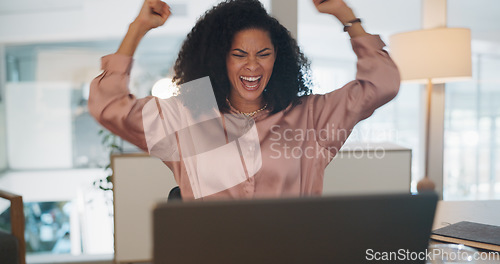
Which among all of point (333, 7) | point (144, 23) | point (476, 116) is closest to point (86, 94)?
point (144, 23)

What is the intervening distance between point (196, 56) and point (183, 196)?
0.52m

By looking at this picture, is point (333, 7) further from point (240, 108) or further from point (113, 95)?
point (113, 95)

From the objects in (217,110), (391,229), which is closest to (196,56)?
(217,110)

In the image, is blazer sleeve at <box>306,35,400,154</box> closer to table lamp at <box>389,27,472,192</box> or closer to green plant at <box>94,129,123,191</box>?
table lamp at <box>389,27,472,192</box>

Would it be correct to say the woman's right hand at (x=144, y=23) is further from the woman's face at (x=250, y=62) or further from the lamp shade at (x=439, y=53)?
the lamp shade at (x=439, y=53)

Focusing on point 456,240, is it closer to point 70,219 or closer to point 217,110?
point 217,110

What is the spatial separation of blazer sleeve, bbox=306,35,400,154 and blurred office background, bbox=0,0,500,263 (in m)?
1.25

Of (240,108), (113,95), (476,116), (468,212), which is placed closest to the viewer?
(113,95)

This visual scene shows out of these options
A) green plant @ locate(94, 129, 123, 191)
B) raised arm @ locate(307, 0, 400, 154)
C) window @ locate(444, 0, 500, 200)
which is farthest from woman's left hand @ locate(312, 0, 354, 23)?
window @ locate(444, 0, 500, 200)

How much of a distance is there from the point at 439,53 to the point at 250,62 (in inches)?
→ 51.2

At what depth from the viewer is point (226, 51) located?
1.53m

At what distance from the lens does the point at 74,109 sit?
2771 mm

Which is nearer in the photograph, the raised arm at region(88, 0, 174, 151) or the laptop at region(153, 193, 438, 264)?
the laptop at region(153, 193, 438, 264)

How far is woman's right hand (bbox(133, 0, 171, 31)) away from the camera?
139cm
